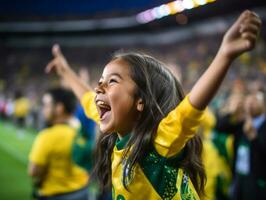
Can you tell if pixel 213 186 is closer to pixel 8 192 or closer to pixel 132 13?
pixel 8 192

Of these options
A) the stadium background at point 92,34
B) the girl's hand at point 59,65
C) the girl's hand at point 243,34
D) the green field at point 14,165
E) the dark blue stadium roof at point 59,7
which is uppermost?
the dark blue stadium roof at point 59,7

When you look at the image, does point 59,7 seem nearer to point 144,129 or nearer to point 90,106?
point 90,106

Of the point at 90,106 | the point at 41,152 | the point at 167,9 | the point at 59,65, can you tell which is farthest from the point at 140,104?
the point at 167,9

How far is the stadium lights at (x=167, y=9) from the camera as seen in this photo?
50.8 feet

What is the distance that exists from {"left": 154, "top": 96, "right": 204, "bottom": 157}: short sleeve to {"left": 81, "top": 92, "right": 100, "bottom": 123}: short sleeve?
0.71 meters

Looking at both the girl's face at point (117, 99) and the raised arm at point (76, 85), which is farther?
the raised arm at point (76, 85)

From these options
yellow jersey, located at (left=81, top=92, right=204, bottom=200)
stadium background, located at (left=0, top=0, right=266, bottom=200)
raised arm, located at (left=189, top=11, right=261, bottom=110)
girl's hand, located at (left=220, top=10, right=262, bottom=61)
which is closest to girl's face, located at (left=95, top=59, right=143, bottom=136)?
yellow jersey, located at (left=81, top=92, right=204, bottom=200)

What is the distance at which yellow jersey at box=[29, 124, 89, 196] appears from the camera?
130 inches

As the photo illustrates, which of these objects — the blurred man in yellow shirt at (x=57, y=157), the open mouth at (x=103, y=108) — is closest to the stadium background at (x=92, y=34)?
the blurred man in yellow shirt at (x=57, y=157)

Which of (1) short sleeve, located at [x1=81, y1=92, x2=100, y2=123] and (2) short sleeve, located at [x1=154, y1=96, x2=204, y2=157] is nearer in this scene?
(2) short sleeve, located at [x1=154, y1=96, x2=204, y2=157]

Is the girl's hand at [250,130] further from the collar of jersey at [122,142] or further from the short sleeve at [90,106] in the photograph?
the collar of jersey at [122,142]

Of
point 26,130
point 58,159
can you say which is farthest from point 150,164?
point 26,130

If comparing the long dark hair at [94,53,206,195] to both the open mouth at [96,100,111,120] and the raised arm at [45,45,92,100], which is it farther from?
the raised arm at [45,45,92,100]

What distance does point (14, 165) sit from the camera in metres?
9.52
